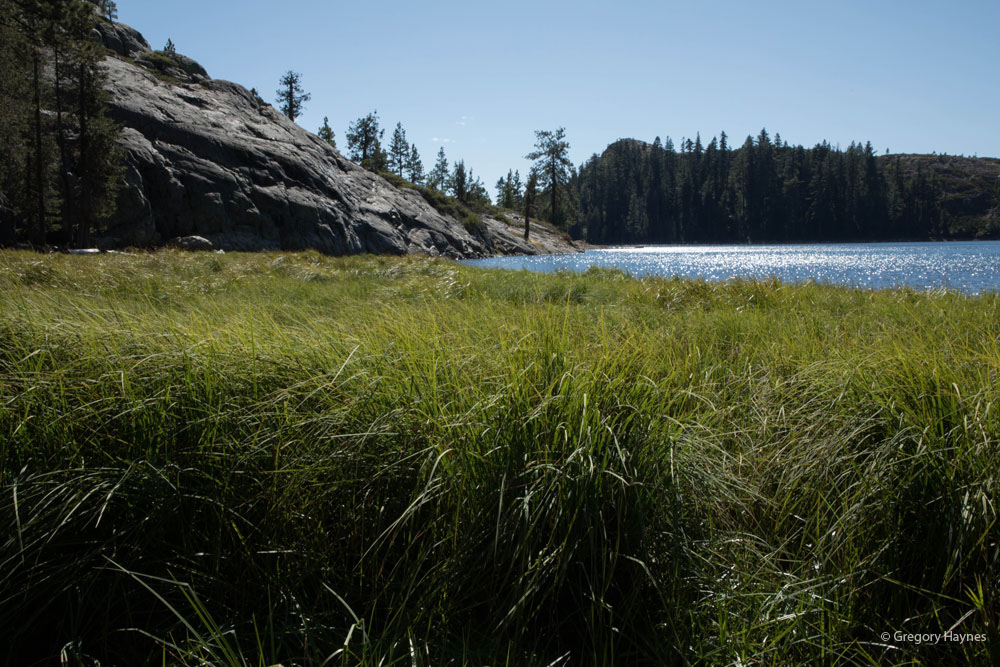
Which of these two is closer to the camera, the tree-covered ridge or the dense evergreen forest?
the dense evergreen forest

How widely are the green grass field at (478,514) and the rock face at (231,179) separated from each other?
38680 millimetres

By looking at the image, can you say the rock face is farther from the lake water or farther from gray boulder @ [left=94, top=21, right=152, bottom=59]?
the lake water

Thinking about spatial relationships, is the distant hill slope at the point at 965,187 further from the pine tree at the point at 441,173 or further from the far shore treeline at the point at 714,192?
the pine tree at the point at 441,173

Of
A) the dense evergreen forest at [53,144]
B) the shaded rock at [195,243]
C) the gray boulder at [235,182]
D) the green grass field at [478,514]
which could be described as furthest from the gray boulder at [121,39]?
the green grass field at [478,514]

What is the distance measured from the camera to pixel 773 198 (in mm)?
128750

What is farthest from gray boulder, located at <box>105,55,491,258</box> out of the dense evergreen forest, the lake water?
the lake water

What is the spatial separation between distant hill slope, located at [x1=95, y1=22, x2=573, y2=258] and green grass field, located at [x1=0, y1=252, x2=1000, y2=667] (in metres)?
37.6

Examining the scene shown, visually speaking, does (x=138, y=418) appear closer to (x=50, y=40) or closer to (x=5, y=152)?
(x=50, y=40)

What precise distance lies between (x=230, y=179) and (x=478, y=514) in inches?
1723

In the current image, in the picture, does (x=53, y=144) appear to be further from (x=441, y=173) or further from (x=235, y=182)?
(x=441, y=173)

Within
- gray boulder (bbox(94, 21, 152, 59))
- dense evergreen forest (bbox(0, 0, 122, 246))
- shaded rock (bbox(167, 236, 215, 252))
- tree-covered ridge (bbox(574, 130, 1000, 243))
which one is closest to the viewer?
dense evergreen forest (bbox(0, 0, 122, 246))

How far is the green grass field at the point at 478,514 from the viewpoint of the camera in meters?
1.74

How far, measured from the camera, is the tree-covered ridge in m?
123

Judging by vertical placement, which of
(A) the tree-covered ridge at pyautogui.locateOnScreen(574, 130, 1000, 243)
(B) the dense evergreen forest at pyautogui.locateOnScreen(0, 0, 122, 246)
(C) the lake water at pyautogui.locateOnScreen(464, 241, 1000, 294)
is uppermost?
(A) the tree-covered ridge at pyautogui.locateOnScreen(574, 130, 1000, 243)
